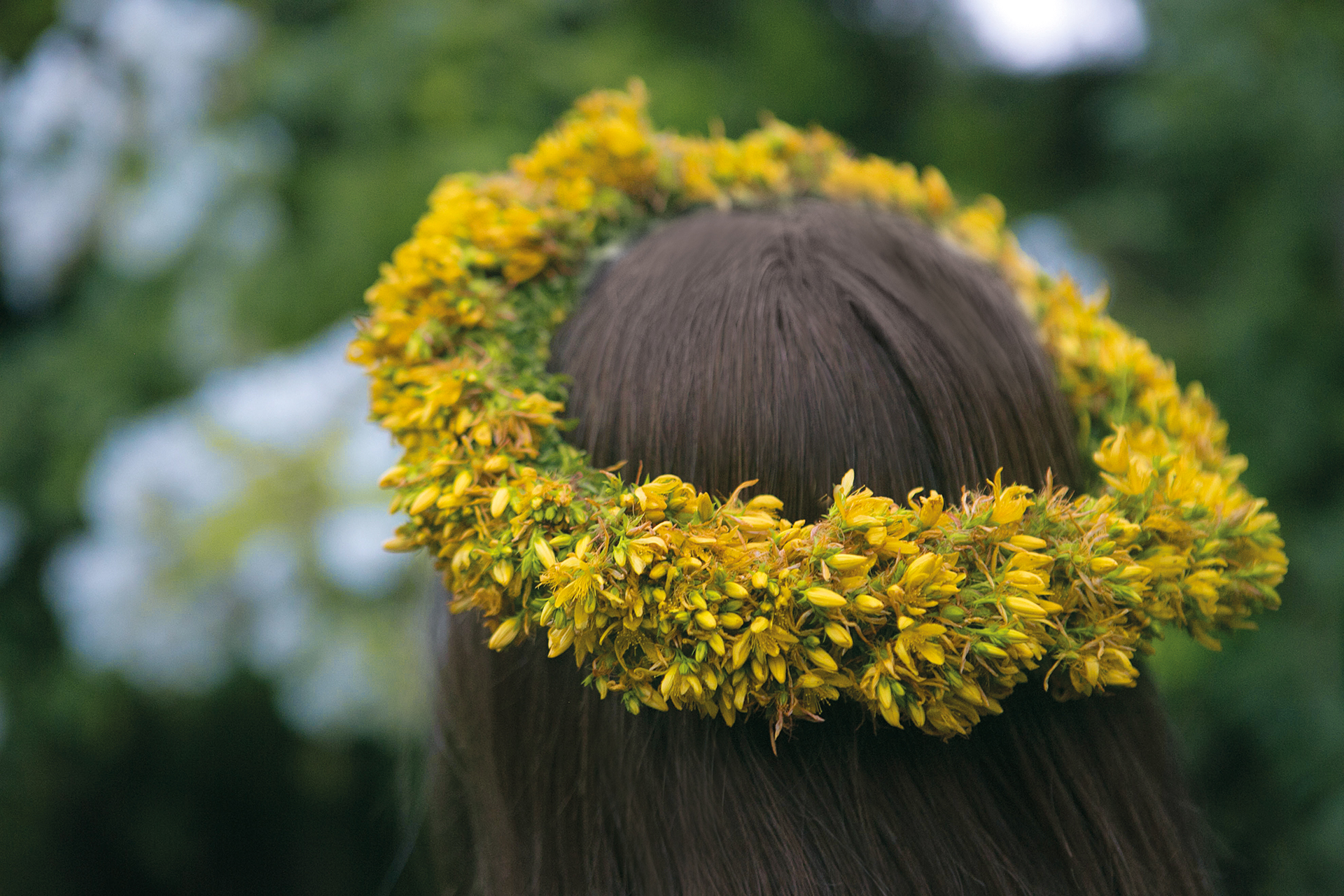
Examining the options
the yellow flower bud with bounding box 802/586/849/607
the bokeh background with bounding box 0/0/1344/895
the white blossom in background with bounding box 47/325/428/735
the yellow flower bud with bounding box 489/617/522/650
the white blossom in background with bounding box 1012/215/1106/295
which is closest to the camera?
the yellow flower bud with bounding box 802/586/849/607

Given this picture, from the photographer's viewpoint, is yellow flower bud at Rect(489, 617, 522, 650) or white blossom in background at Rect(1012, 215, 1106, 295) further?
white blossom in background at Rect(1012, 215, 1106, 295)

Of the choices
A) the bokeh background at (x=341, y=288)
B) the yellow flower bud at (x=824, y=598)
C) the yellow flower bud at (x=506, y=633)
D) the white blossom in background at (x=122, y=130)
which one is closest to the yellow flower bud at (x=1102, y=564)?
the yellow flower bud at (x=824, y=598)

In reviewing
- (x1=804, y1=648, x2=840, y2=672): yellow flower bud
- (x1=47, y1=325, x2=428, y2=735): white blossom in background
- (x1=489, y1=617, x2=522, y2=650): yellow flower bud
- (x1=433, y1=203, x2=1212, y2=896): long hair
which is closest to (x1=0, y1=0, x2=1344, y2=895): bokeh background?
(x1=47, y1=325, x2=428, y2=735): white blossom in background

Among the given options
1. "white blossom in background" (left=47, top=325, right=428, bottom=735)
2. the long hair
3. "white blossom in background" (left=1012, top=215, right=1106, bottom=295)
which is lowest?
the long hair

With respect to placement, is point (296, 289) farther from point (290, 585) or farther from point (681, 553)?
point (681, 553)

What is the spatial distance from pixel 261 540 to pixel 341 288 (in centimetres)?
121

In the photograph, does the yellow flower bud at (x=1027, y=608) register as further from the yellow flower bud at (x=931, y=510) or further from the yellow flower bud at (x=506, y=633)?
the yellow flower bud at (x=506, y=633)

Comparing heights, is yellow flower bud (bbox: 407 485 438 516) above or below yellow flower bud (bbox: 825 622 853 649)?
above

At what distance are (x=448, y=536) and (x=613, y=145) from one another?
60 cm

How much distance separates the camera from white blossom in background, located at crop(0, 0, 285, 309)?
386 cm

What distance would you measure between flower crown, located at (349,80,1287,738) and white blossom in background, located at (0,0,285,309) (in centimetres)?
320

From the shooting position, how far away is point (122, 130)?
405 cm

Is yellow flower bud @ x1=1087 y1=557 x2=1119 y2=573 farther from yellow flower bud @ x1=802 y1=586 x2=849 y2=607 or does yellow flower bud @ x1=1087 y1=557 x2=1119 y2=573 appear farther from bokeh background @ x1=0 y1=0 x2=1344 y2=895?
bokeh background @ x1=0 y1=0 x2=1344 y2=895

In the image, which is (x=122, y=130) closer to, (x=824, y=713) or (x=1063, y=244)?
(x=1063, y=244)
